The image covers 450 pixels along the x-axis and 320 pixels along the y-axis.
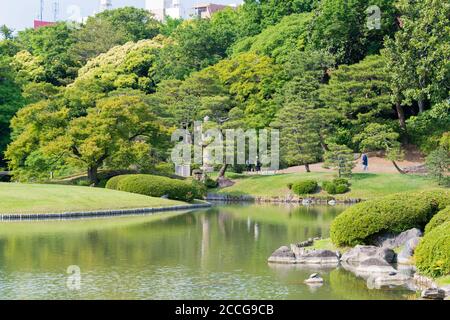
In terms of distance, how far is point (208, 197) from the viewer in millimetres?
45125

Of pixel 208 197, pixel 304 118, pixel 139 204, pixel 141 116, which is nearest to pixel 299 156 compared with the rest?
pixel 304 118

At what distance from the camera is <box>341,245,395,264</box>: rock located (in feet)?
67.7

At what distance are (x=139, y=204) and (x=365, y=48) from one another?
963 inches

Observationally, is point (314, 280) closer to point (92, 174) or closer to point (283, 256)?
point (283, 256)

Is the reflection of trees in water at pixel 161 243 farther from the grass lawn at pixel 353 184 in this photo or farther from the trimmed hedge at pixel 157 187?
the grass lawn at pixel 353 184

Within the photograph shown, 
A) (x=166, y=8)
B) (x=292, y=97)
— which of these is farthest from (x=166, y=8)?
(x=292, y=97)

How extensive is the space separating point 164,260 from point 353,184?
23821 millimetres

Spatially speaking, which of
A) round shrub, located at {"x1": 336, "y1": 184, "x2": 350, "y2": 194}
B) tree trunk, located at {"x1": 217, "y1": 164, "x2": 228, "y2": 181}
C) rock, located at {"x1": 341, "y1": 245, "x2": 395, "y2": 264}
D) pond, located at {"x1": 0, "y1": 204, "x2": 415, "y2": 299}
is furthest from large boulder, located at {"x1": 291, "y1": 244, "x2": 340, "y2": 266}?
tree trunk, located at {"x1": 217, "y1": 164, "x2": 228, "y2": 181}

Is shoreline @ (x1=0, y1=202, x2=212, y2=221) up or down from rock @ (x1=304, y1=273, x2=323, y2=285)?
up

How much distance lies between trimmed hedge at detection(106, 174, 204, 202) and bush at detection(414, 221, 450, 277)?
2146 centimetres

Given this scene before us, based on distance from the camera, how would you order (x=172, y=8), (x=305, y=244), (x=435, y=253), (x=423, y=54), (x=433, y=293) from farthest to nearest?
(x=172, y=8)
(x=423, y=54)
(x=305, y=244)
(x=435, y=253)
(x=433, y=293)

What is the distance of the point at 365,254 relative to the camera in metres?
21.0

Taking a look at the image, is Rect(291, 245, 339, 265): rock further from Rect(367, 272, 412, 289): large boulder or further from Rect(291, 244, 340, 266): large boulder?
Rect(367, 272, 412, 289): large boulder

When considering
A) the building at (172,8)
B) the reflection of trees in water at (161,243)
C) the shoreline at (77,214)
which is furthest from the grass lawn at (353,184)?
the building at (172,8)
